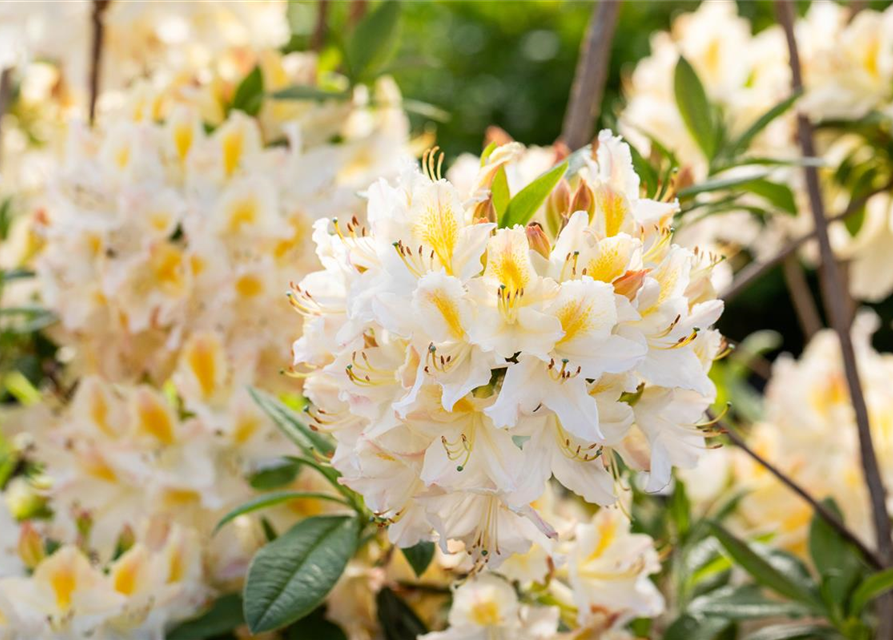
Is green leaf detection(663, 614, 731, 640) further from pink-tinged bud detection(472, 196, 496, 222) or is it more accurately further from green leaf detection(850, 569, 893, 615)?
pink-tinged bud detection(472, 196, 496, 222)

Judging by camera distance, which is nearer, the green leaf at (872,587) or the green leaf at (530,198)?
the green leaf at (530,198)

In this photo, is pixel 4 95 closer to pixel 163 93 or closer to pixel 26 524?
pixel 163 93

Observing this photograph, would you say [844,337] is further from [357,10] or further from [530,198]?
[357,10]

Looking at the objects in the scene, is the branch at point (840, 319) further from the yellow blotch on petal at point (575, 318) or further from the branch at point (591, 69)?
the yellow blotch on petal at point (575, 318)

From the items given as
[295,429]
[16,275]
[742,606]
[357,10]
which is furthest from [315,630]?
[357,10]

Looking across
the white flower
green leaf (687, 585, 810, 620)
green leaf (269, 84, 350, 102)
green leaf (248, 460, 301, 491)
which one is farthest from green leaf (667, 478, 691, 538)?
green leaf (269, 84, 350, 102)

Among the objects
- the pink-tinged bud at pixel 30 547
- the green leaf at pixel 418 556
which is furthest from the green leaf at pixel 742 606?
the pink-tinged bud at pixel 30 547
